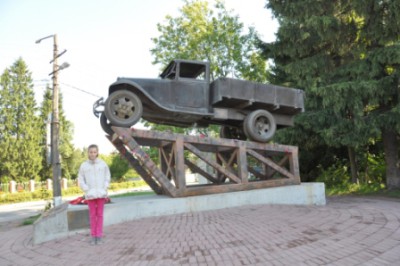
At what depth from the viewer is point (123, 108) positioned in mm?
6938

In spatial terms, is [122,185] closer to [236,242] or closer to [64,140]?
[64,140]

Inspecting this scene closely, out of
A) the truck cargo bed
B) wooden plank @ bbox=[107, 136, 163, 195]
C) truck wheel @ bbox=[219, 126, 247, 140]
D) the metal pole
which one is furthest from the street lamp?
the truck cargo bed

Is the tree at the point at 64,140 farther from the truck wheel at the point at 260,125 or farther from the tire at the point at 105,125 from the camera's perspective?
the truck wheel at the point at 260,125

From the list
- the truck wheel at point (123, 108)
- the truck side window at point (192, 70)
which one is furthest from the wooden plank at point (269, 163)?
the truck wheel at point (123, 108)

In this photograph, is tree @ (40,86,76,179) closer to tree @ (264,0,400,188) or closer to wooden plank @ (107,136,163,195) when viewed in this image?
tree @ (264,0,400,188)

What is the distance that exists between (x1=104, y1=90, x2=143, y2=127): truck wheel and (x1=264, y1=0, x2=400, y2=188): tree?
6.81m

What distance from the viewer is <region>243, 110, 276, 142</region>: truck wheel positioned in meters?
8.20

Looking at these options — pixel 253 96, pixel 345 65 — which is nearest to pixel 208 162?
pixel 253 96

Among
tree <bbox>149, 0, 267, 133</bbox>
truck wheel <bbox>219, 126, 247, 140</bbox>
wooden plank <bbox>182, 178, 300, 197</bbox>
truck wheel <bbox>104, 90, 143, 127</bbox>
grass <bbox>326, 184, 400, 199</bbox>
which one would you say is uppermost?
tree <bbox>149, 0, 267, 133</bbox>

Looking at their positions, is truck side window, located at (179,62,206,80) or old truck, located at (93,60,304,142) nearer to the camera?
old truck, located at (93,60,304,142)

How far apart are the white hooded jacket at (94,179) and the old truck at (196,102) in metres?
1.99

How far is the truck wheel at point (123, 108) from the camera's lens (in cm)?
686

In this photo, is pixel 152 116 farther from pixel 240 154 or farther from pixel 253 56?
pixel 253 56

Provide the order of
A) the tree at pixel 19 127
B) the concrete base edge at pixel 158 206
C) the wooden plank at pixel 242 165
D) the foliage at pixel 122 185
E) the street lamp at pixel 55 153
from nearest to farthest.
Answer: the concrete base edge at pixel 158 206
the wooden plank at pixel 242 165
the street lamp at pixel 55 153
the foliage at pixel 122 185
the tree at pixel 19 127
